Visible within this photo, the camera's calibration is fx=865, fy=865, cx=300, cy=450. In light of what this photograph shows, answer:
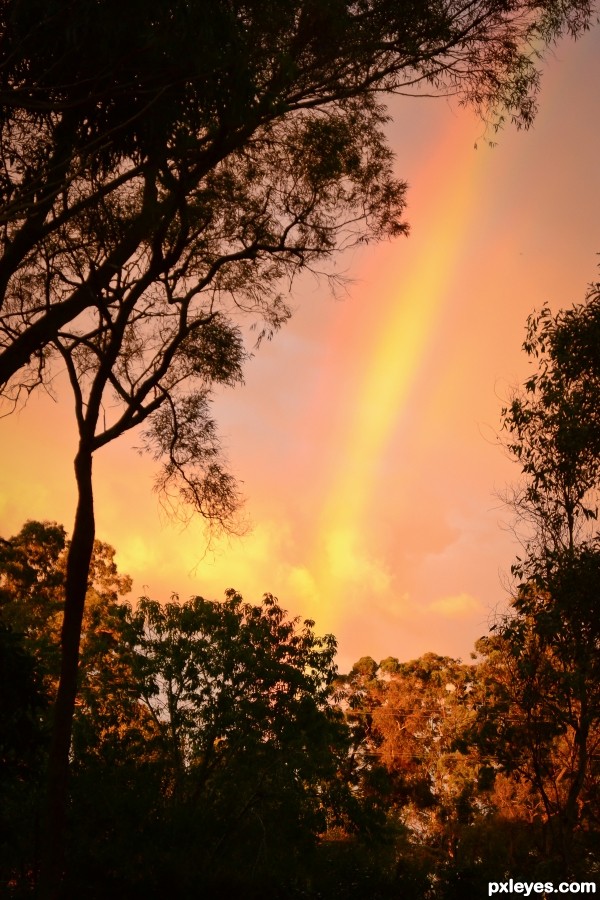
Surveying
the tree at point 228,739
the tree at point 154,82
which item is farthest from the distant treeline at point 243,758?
the tree at point 154,82

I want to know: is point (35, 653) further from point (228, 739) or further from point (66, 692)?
point (66, 692)

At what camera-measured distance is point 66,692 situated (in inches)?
445

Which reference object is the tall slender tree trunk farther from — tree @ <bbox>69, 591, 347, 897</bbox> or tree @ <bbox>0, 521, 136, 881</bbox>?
tree @ <bbox>69, 591, 347, 897</bbox>

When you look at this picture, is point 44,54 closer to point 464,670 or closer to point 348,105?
point 348,105

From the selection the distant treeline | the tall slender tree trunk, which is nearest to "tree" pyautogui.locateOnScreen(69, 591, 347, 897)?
the distant treeline

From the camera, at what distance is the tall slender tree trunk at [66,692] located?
10.5 meters

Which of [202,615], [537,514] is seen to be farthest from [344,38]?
[202,615]

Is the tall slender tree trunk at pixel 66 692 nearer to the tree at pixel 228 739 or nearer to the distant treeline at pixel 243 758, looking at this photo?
the distant treeline at pixel 243 758

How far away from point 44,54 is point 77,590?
Answer: 22.2ft

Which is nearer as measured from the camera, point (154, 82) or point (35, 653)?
point (154, 82)

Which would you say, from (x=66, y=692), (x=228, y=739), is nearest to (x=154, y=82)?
(x=66, y=692)

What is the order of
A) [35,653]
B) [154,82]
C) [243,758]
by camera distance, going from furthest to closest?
[35,653], [243,758], [154,82]

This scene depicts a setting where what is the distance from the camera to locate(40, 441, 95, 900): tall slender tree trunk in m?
10.5

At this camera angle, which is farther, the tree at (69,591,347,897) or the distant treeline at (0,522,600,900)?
the tree at (69,591,347,897)
